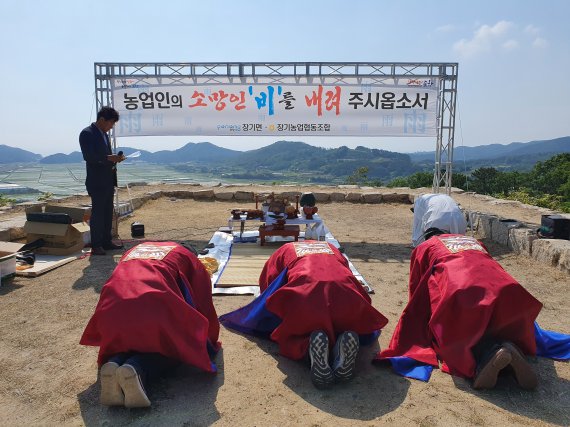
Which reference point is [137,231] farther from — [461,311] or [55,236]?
[461,311]

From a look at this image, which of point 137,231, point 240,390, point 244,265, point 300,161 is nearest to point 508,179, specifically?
point 137,231

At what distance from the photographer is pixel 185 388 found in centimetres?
231

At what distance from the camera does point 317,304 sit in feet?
7.54

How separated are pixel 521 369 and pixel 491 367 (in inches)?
6.3

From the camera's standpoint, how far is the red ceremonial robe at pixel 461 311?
2227 millimetres

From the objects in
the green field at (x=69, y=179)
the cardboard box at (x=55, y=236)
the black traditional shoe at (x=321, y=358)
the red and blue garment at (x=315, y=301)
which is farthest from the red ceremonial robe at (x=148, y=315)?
the green field at (x=69, y=179)

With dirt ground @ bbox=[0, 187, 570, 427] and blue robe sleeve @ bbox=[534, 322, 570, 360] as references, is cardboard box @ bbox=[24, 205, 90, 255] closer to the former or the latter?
dirt ground @ bbox=[0, 187, 570, 427]

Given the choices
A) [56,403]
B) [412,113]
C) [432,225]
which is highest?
[412,113]

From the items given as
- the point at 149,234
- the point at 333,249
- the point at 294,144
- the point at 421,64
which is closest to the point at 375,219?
the point at 421,64

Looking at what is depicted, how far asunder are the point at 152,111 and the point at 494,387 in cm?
638

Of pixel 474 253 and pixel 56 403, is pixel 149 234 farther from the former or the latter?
pixel 474 253

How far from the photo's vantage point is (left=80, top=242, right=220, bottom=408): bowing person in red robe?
79.0 inches

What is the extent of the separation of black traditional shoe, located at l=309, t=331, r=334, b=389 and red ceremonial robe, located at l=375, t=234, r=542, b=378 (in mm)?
491

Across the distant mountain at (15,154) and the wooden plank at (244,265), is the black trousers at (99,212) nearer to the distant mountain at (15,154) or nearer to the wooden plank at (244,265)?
the wooden plank at (244,265)
